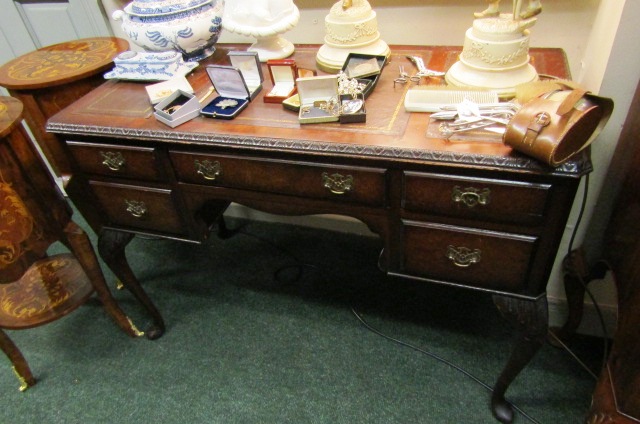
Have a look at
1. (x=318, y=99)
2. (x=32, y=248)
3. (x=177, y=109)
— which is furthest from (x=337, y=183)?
(x=32, y=248)

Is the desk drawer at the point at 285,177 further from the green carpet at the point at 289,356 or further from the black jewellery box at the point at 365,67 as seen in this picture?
the green carpet at the point at 289,356

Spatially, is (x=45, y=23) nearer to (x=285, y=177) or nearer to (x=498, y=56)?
(x=285, y=177)

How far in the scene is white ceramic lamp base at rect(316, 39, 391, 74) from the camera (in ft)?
4.10

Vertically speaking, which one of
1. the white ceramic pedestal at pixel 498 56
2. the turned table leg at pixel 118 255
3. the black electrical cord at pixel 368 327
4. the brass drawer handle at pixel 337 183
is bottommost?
the black electrical cord at pixel 368 327

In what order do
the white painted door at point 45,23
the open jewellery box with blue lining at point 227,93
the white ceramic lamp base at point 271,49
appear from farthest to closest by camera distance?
the white painted door at point 45,23, the white ceramic lamp base at point 271,49, the open jewellery box with blue lining at point 227,93

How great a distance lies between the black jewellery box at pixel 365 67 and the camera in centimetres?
116

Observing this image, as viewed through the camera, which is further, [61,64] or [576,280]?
[61,64]

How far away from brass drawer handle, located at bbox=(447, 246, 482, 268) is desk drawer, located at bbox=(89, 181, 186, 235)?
756 millimetres

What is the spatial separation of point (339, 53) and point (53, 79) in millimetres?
901

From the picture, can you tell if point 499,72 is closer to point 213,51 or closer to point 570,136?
point 570,136

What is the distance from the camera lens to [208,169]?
112cm

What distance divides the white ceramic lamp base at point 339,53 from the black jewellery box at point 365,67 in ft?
0.11

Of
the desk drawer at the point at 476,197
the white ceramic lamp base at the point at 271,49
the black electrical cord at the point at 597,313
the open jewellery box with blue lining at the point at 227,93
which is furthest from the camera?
the white ceramic lamp base at the point at 271,49

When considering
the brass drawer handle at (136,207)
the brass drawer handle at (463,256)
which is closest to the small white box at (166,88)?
the brass drawer handle at (136,207)
